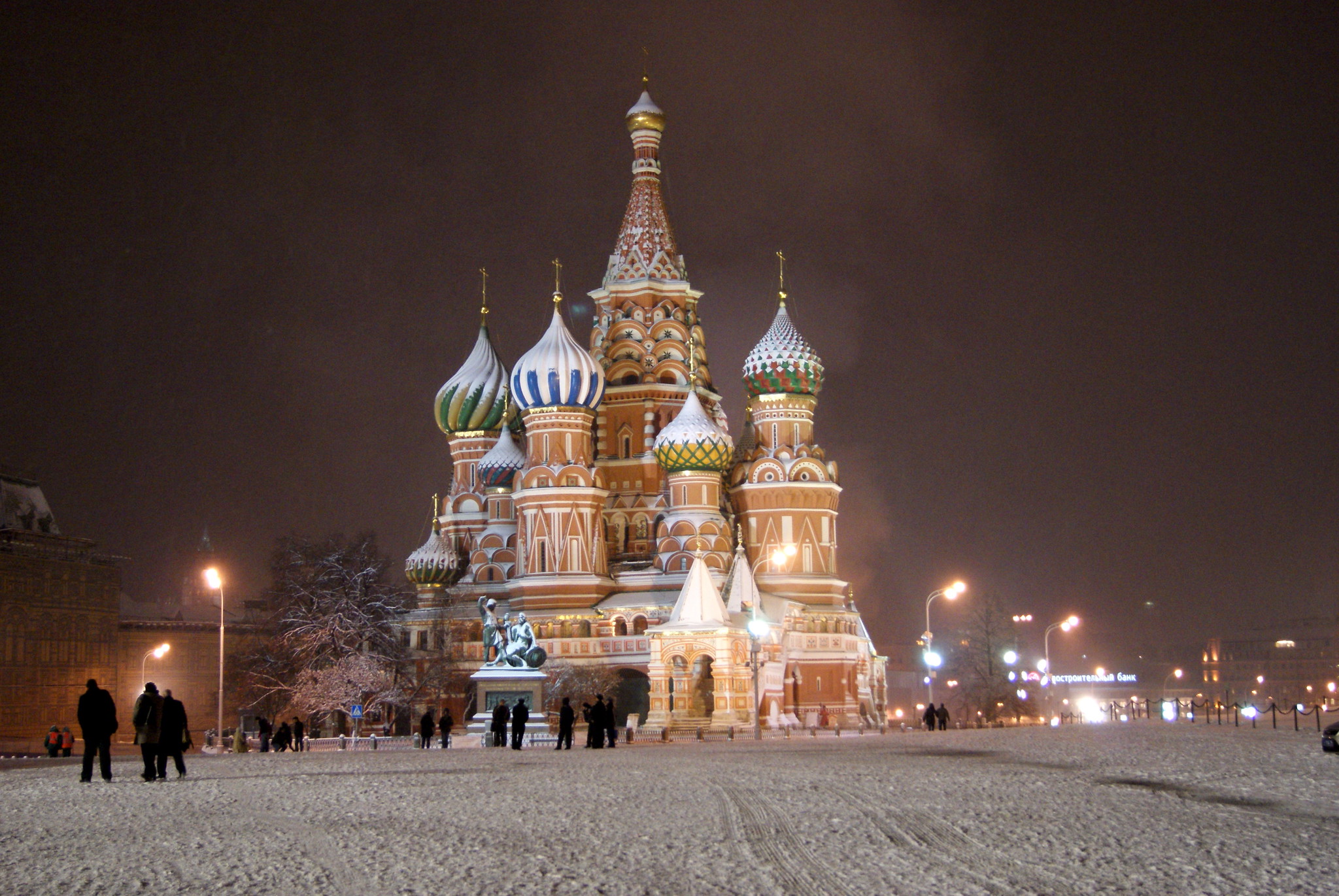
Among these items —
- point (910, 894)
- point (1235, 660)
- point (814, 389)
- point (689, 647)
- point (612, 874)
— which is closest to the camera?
point (910, 894)

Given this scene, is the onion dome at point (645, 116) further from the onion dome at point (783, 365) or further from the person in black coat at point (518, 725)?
the person in black coat at point (518, 725)

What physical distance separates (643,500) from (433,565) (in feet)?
25.8

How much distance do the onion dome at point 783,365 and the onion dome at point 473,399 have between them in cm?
995

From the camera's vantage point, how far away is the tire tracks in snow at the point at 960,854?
9266 millimetres

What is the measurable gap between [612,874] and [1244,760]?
11203mm

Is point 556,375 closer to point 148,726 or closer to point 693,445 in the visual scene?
point 693,445

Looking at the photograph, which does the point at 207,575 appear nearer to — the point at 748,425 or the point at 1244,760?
the point at 1244,760

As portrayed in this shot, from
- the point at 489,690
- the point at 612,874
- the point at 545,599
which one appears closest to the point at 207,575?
the point at 489,690

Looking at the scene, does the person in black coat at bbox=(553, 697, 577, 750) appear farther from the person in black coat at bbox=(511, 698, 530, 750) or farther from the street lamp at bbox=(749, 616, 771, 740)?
the street lamp at bbox=(749, 616, 771, 740)

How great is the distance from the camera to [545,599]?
47500 mm

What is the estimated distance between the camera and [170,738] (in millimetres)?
18516

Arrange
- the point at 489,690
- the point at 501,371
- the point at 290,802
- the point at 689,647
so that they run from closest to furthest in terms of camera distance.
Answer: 1. the point at 290,802
2. the point at 489,690
3. the point at 689,647
4. the point at 501,371

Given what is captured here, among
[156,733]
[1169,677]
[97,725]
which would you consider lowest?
[1169,677]

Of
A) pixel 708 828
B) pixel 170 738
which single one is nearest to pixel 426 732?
pixel 170 738
